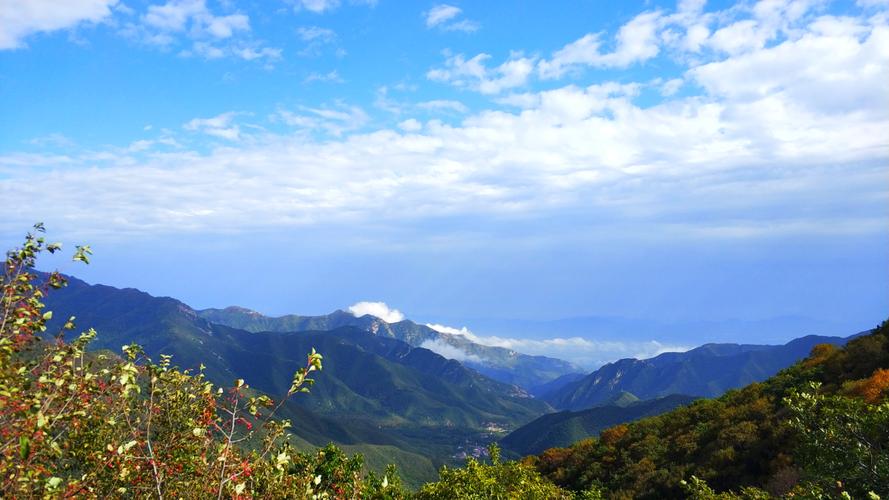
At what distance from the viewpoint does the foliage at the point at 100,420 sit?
1158 centimetres

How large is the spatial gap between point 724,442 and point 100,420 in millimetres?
62394

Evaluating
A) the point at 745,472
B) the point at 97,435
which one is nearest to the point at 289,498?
the point at 97,435

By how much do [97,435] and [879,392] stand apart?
214ft

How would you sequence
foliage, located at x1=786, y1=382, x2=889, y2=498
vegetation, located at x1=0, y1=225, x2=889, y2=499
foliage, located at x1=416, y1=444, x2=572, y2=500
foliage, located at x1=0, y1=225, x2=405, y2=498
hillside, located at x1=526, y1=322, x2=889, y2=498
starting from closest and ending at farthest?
foliage, located at x1=0, y1=225, x2=405, y2=498 → vegetation, located at x1=0, y1=225, x2=889, y2=499 → foliage, located at x1=786, y1=382, x2=889, y2=498 → foliage, located at x1=416, y1=444, x2=572, y2=500 → hillside, located at x1=526, y1=322, x2=889, y2=498

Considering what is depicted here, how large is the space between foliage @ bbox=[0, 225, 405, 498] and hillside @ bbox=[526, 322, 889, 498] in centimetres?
3630

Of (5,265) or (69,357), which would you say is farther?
(69,357)

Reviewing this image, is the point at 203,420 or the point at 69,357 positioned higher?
the point at 69,357

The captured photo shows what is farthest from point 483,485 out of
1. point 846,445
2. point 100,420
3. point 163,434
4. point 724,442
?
point 724,442

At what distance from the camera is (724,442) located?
2333 inches

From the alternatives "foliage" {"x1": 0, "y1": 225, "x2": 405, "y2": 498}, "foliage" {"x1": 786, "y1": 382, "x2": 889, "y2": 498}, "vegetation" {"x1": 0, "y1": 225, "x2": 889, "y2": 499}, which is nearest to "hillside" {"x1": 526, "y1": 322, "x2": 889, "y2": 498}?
"foliage" {"x1": 786, "y1": 382, "x2": 889, "y2": 498}

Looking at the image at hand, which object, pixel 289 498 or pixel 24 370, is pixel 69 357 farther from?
pixel 289 498

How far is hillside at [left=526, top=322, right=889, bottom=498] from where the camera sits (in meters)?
52.8

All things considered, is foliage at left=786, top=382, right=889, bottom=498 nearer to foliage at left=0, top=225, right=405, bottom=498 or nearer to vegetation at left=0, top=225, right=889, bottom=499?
vegetation at left=0, top=225, right=889, bottom=499

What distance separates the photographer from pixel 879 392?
2041 inches
